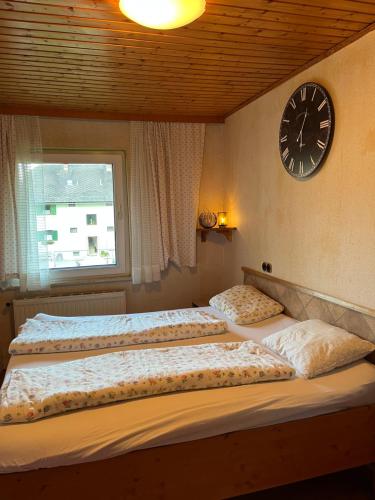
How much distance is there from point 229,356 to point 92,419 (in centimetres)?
81

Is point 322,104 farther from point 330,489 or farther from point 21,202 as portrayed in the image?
point 21,202

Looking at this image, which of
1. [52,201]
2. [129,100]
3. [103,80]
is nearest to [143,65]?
[103,80]

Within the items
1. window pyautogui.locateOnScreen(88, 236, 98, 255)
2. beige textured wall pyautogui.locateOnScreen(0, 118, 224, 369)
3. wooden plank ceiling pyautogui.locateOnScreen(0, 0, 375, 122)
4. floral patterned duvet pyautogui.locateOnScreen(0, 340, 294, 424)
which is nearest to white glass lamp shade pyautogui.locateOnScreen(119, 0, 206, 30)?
wooden plank ceiling pyautogui.locateOnScreen(0, 0, 375, 122)

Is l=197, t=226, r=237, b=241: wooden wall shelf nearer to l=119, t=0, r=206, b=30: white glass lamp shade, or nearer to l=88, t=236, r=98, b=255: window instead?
l=88, t=236, r=98, b=255: window

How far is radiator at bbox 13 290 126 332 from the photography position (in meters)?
3.34

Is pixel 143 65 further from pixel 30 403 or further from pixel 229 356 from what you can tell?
pixel 30 403

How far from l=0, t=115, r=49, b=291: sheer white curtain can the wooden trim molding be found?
6 cm

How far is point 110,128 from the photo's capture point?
11.6 feet

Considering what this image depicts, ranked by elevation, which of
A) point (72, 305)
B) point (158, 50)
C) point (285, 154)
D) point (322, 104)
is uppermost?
point (158, 50)

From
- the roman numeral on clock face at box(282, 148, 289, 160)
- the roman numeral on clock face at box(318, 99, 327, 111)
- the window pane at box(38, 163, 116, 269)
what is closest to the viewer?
the roman numeral on clock face at box(318, 99, 327, 111)

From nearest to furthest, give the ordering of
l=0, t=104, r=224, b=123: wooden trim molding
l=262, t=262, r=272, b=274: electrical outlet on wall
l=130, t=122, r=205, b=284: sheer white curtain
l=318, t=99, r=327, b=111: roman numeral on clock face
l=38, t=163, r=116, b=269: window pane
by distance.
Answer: l=318, t=99, r=327, b=111: roman numeral on clock face, l=262, t=262, r=272, b=274: electrical outlet on wall, l=0, t=104, r=224, b=123: wooden trim molding, l=38, t=163, r=116, b=269: window pane, l=130, t=122, r=205, b=284: sheer white curtain

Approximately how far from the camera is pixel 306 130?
2.43 metres

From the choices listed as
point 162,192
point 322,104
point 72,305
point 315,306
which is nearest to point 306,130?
point 322,104

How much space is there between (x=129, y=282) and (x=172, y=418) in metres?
2.23
